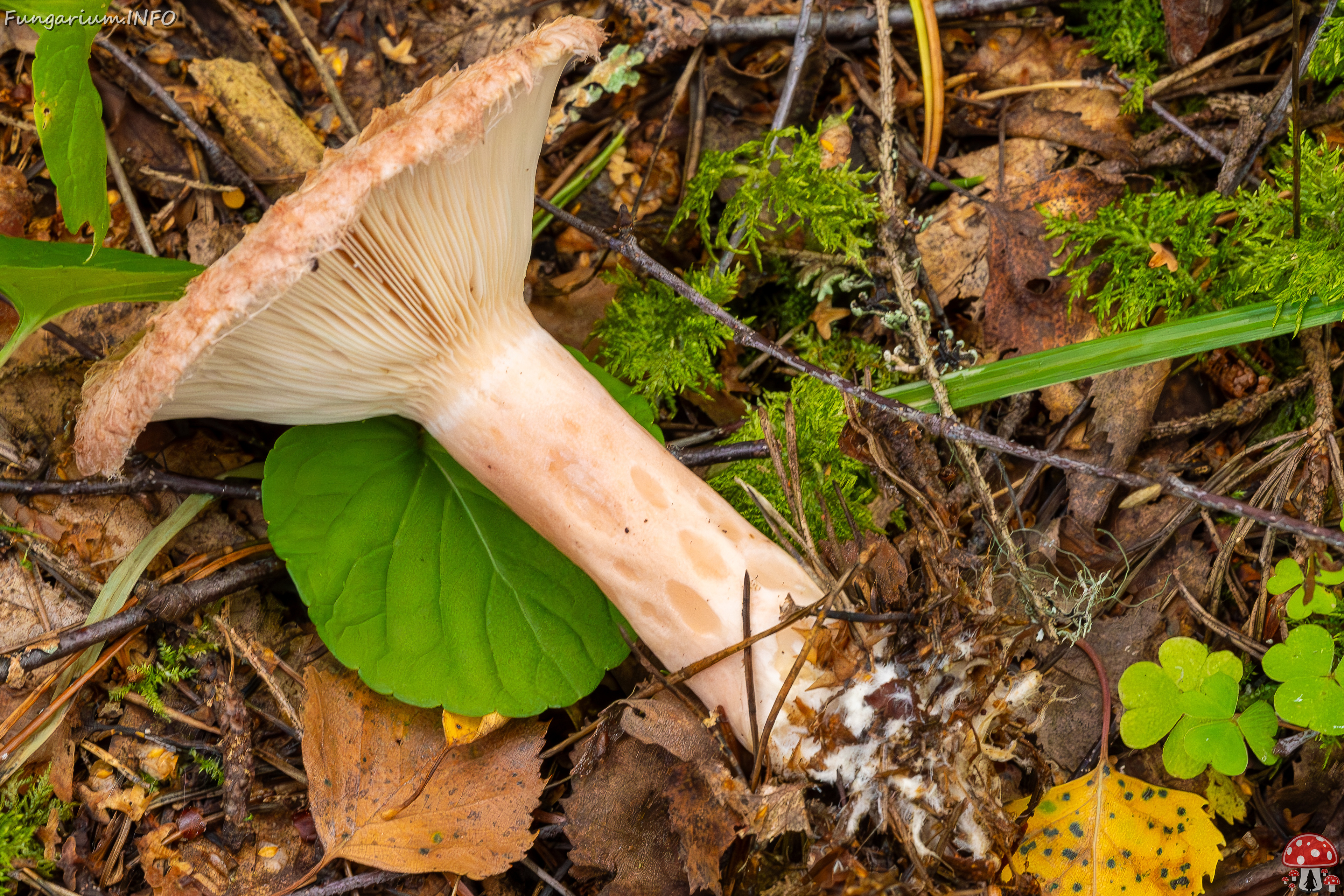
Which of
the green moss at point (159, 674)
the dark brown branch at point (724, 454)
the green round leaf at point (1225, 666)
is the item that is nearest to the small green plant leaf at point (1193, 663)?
the green round leaf at point (1225, 666)

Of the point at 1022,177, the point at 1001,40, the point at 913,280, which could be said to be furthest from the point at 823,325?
the point at 1001,40

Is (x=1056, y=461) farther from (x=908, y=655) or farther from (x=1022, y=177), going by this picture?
(x=1022, y=177)

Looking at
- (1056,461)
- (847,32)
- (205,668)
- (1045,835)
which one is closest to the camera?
(1056,461)

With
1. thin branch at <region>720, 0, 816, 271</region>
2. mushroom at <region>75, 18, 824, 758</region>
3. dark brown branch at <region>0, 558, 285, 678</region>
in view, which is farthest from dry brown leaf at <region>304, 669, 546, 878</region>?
thin branch at <region>720, 0, 816, 271</region>

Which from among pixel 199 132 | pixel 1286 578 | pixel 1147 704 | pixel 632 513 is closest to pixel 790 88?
pixel 632 513

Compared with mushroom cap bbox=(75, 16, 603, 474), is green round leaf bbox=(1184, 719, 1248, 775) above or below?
below

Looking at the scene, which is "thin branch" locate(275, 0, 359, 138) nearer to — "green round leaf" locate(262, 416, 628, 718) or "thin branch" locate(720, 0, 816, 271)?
"green round leaf" locate(262, 416, 628, 718)
